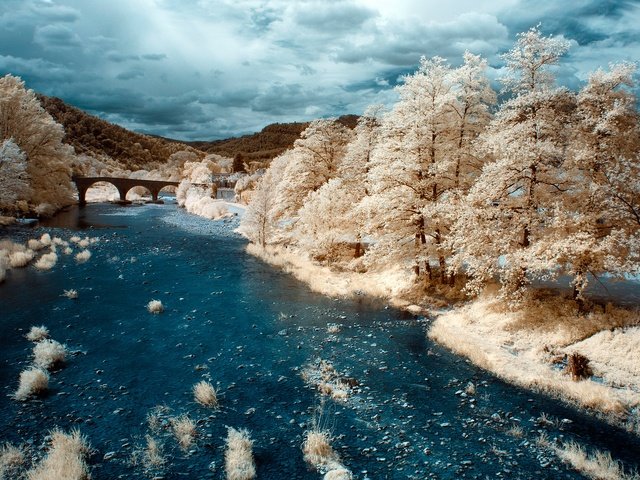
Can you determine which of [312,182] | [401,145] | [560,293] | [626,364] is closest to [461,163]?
[401,145]

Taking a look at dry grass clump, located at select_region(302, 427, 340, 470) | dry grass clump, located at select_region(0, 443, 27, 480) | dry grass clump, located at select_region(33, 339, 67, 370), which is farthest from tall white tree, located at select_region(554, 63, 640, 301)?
dry grass clump, located at select_region(33, 339, 67, 370)

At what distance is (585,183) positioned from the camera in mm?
18094

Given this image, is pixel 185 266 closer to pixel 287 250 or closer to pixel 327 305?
pixel 287 250

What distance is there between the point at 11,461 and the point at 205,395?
5.10 metres

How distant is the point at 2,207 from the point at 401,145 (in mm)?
49457

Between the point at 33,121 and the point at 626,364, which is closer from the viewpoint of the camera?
the point at 626,364

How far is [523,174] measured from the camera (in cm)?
1939

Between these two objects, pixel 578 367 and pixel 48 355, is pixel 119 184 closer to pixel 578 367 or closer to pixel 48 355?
pixel 48 355

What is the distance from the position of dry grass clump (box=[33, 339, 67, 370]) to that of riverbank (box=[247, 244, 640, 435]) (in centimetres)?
1566

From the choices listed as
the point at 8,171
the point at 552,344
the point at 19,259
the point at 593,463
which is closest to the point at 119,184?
the point at 8,171

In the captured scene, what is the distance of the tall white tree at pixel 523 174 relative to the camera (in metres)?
18.1

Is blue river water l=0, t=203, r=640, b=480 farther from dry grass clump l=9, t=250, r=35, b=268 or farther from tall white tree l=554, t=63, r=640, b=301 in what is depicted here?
tall white tree l=554, t=63, r=640, b=301

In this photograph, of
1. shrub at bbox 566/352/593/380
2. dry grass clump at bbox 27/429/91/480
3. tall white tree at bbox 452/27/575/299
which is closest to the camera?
dry grass clump at bbox 27/429/91/480

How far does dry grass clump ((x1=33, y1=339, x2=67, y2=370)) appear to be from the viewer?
15758 millimetres
